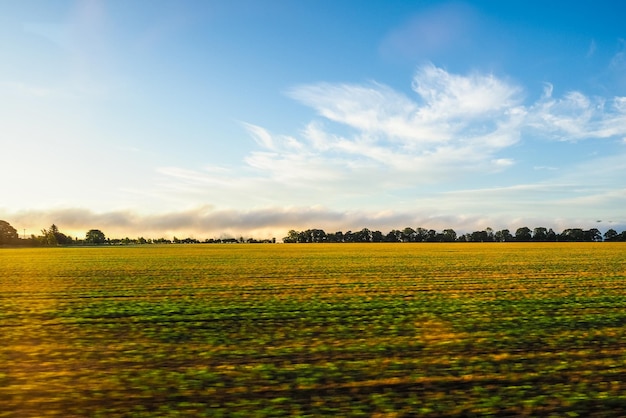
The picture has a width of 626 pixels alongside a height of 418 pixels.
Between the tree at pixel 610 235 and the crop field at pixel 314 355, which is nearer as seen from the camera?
the crop field at pixel 314 355

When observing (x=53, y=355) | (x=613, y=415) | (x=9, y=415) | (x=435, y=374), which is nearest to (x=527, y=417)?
(x=613, y=415)

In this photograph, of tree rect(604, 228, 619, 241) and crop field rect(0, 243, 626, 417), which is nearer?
crop field rect(0, 243, 626, 417)

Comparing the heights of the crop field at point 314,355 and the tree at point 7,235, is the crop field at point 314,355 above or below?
below

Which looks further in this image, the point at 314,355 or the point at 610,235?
the point at 610,235

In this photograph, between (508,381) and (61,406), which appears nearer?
(61,406)

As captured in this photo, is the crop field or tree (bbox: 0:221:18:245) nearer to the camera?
the crop field

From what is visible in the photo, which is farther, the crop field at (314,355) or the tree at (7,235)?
the tree at (7,235)

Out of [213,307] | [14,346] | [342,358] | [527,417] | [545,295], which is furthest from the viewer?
[545,295]

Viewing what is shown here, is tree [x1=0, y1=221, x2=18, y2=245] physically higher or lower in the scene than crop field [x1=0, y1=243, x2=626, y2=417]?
higher

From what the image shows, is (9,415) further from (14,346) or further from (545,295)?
(545,295)

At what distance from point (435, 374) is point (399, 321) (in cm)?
620

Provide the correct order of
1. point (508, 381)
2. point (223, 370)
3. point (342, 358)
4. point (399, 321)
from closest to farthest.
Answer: point (508, 381)
point (223, 370)
point (342, 358)
point (399, 321)

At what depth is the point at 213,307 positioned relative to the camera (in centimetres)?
1994

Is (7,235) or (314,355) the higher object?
(7,235)
